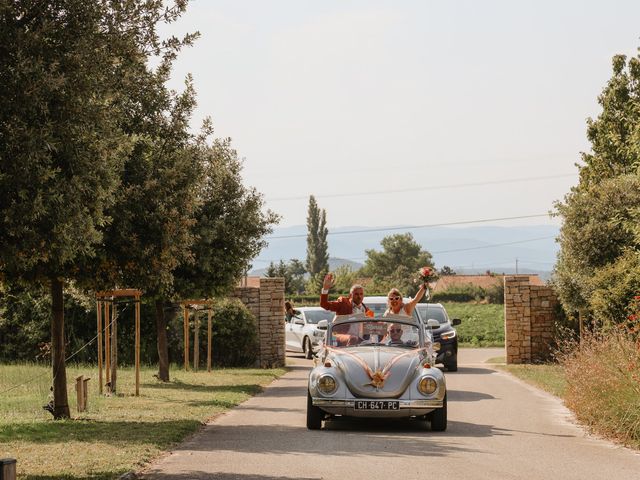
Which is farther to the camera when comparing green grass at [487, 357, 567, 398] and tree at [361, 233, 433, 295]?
tree at [361, 233, 433, 295]

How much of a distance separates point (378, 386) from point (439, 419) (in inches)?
37.7

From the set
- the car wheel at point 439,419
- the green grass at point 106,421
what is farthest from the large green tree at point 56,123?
the car wheel at point 439,419

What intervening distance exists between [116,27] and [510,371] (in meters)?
18.8

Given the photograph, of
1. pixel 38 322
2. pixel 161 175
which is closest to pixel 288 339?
pixel 38 322

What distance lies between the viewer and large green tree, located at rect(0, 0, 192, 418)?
965 cm

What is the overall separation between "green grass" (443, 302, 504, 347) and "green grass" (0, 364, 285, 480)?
2209 centimetres

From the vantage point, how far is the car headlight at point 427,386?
13.9m

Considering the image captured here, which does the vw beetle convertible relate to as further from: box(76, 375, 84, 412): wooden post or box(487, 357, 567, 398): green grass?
box(487, 357, 567, 398): green grass

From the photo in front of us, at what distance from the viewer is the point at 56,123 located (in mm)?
10031

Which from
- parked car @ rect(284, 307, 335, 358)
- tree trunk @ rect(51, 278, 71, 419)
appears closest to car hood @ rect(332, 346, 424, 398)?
tree trunk @ rect(51, 278, 71, 419)

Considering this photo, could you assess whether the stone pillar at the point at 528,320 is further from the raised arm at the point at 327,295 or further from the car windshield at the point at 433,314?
the raised arm at the point at 327,295

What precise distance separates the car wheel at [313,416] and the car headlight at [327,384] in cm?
28

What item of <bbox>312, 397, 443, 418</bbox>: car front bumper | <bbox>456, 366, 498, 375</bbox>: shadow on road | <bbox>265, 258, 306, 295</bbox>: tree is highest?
<bbox>265, 258, 306, 295</bbox>: tree

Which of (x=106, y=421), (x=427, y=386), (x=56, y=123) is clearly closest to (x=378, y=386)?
(x=427, y=386)
